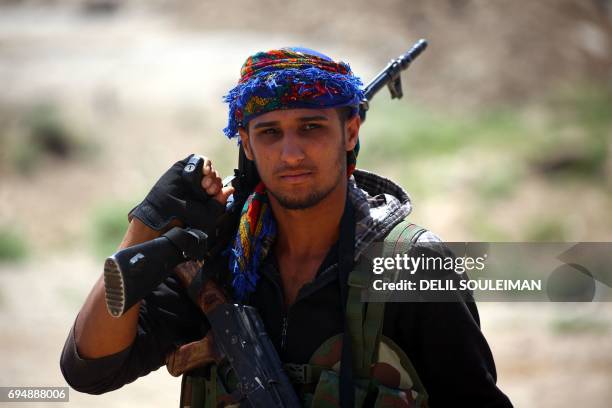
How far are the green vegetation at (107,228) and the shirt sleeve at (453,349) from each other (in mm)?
9425

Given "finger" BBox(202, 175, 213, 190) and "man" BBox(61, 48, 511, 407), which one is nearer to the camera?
"man" BBox(61, 48, 511, 407)

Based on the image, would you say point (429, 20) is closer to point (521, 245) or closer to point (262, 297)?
point (521, 245)

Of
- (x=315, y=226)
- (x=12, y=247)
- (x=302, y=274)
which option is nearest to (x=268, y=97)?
(x=315, y=226)

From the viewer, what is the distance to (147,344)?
2648mm

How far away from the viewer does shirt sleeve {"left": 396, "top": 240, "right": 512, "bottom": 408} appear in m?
2.42

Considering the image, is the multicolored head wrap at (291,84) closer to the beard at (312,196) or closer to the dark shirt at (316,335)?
the beard at (312,196)

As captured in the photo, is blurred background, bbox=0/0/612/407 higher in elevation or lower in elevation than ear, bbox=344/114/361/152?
higher

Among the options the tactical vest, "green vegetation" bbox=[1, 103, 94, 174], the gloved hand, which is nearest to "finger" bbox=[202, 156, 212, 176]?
the gloved hand

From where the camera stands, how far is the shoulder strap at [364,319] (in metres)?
2.42

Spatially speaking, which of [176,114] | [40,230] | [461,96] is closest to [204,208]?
[40,230]

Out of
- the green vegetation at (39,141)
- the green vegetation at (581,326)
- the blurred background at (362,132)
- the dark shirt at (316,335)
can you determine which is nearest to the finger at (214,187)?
the dark shirt at (316,335)

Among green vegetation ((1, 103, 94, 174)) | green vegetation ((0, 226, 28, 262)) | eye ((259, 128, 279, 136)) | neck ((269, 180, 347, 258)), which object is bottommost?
neck ((269, 180, 347, 258))

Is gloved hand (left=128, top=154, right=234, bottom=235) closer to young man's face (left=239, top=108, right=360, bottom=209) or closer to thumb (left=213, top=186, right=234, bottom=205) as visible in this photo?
thumb (left=213, top=186, right=234, bottom=205)

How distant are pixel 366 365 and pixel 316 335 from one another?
0.19 metres
